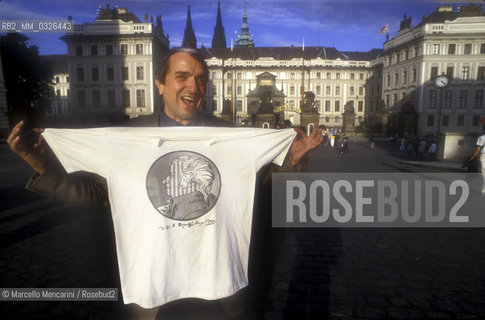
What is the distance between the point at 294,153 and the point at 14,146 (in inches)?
72.1

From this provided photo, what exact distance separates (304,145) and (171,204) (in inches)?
42.0

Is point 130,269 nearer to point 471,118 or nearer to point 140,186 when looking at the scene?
point 140,186

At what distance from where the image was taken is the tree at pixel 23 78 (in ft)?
103

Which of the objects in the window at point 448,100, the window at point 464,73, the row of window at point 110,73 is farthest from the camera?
the row of window at point 110,73

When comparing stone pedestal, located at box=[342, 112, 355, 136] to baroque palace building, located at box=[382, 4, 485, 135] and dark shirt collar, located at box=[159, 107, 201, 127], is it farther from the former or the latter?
dark shirt collar, located at box=[159, 107, 201, 127]

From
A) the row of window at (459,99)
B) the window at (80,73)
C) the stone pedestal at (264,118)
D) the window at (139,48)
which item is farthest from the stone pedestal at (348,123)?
the window at (80,73)

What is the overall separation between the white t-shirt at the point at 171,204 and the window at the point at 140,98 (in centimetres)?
4938

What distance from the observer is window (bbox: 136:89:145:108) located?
4825 cm

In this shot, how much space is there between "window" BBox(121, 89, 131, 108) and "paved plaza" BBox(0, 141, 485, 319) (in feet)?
153

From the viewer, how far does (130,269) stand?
1950mm

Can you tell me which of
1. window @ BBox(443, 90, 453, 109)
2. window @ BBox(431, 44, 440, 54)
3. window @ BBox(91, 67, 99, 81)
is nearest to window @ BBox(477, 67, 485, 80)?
Result: window @ BBox(443, 90, 453, 109)

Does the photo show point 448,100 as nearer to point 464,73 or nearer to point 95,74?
point 464,73

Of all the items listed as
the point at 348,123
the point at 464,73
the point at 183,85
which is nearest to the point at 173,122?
the point at 183,85

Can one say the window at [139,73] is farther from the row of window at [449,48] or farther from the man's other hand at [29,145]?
the man's other hand at [29,145]
